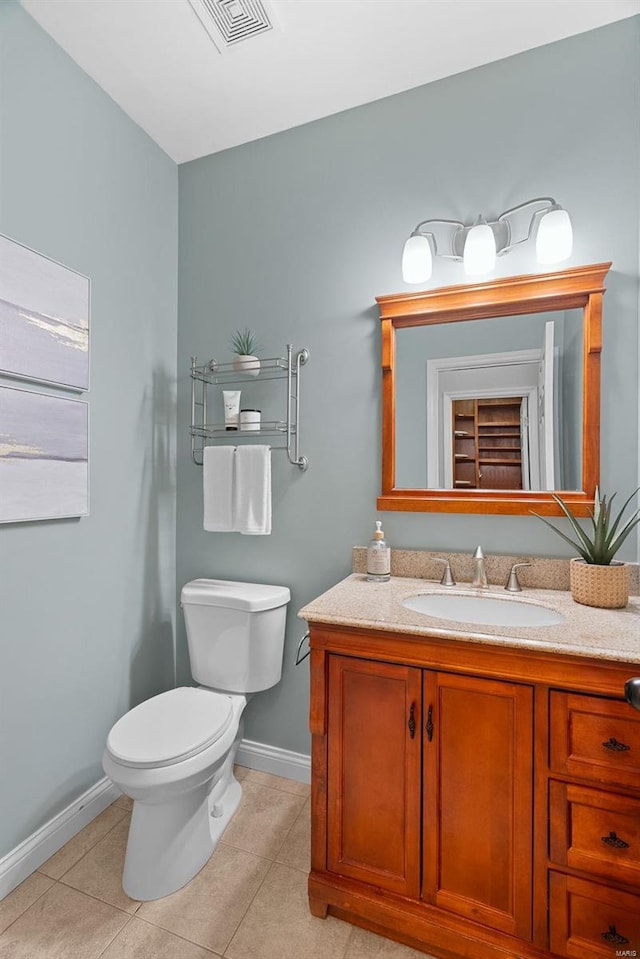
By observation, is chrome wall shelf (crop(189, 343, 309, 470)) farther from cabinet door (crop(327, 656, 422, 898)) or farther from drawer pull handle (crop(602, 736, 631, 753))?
drawer pull handle (crop(602, 736, 631, 753))

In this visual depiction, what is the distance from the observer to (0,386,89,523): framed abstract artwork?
138 centimetres

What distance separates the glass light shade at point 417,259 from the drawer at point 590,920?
170 centimetres

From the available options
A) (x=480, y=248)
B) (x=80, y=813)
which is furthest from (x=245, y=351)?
(x=80, y=813)

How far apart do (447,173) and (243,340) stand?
0.97m

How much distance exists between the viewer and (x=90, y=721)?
66.2 inches

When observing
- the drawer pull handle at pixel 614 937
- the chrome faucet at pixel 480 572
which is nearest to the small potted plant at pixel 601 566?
the chrome faucet at pixel 480 572

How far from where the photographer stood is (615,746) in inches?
39.4

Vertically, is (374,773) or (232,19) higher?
(232,19)

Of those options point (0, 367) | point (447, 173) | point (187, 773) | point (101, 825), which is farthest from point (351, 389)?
point (101, 825)

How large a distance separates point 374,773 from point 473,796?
0.82 feet

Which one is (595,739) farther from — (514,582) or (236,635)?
(236,635)

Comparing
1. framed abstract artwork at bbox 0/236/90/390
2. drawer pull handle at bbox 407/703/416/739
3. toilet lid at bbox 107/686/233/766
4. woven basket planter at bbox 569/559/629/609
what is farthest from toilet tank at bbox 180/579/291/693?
woven basket planter at bbox 569/559/629/609

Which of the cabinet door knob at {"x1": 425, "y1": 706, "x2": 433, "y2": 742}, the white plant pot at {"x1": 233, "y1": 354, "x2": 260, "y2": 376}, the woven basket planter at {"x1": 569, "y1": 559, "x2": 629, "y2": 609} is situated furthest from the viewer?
the white plant pot at {"x1": 233, "y1": 354, "x2": 260, "y2": 376}

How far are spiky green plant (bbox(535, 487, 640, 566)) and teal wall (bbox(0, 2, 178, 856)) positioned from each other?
159 centimetres
